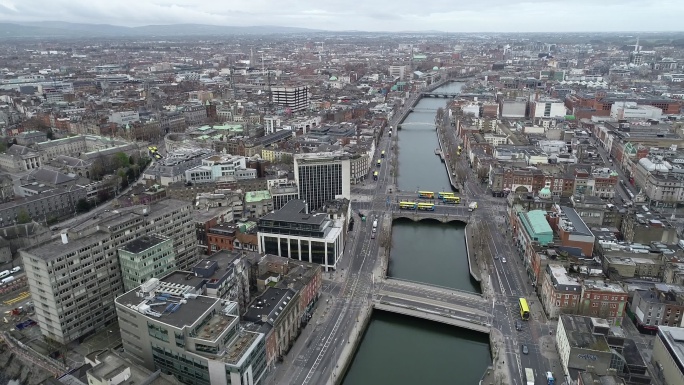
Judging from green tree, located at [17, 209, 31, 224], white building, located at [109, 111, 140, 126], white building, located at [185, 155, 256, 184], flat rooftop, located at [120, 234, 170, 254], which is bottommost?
green tree, located at [17, 209, 31, 224]

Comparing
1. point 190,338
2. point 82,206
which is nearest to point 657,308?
point 190,338

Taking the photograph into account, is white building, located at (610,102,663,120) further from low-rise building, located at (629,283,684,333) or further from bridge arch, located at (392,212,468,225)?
low-rise building, located at (629,283,684,333)

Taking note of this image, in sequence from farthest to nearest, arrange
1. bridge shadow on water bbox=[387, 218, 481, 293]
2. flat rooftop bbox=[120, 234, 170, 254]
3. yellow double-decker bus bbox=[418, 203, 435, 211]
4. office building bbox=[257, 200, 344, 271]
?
yellow double-decker bus bbox=[418, 203, 435, 211] < bridge shadow on water bbox=[387, 218, 481, 293] < office building bbox=[257, 200, 344, 271] < flat rooftop bbox=[120, 234, 170, 254]

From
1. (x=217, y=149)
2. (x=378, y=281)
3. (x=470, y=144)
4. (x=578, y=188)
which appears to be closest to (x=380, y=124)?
(x=470, y=144)

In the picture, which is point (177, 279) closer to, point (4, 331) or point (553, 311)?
point (4, 331)

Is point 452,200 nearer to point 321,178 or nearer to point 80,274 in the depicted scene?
point 321,178

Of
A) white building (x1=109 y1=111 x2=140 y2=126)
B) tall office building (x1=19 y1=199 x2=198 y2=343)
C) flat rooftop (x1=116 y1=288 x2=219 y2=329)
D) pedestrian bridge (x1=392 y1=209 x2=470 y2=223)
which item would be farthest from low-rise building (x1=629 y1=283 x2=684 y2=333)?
white building (x1=109 y1=111 x2=140 y2=126)

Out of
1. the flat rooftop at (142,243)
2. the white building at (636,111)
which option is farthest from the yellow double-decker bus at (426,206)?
the white building at (636,111)
